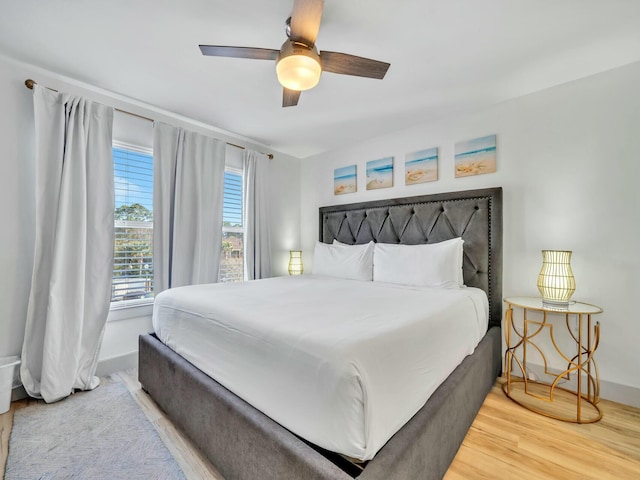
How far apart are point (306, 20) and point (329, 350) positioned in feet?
5.04

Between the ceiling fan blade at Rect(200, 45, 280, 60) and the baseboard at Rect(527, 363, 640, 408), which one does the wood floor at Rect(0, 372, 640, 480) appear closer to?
the baseboard at Rect(527, 363, 640, 408)

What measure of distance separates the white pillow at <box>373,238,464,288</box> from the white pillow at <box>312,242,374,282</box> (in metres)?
0.18

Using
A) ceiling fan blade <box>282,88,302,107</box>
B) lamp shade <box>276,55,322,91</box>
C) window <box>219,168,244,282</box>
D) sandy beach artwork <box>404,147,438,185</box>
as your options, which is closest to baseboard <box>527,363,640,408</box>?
sandy beach artwork <box>404,147,438,185</box>

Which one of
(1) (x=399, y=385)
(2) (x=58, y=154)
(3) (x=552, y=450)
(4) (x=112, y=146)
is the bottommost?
(3) (x=552, y=450)

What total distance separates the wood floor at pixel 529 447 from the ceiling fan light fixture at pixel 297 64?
2126 millimetres

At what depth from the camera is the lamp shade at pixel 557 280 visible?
1.97m

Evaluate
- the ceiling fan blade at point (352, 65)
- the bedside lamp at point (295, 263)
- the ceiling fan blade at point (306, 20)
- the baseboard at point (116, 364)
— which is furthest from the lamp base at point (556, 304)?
the baseboard at point (116, 364)

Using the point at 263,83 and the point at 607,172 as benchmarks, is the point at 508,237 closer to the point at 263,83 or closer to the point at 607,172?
the point at 607,172

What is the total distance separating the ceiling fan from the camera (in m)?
1.36

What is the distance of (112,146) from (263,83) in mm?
1466

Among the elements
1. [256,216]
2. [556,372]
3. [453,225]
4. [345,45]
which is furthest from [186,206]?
[556,372]

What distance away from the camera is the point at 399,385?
110cm

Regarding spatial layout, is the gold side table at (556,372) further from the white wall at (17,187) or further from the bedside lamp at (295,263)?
the white wall at (17,187)

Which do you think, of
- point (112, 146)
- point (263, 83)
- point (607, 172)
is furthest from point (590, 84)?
point (112, 146)
